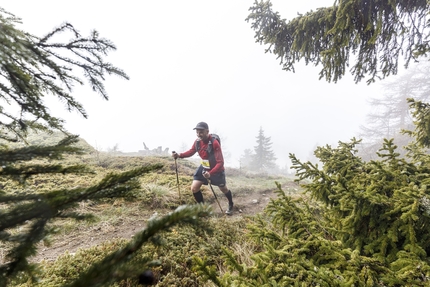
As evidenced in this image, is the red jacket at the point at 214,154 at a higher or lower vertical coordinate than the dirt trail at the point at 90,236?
higher

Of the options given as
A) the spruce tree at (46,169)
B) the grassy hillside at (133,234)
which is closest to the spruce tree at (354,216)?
the grassy hillside at (133,234)

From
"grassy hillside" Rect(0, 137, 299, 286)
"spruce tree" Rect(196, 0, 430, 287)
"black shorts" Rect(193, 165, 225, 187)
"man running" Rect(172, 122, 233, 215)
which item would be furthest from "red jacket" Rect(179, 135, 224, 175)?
"spruce tree" Rect(196, 0, 430, 287)

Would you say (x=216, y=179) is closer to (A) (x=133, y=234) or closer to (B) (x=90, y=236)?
(A) (x=133, y=234)

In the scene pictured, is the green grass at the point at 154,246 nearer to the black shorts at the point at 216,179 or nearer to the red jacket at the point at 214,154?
the black shorts at the point at 216,179

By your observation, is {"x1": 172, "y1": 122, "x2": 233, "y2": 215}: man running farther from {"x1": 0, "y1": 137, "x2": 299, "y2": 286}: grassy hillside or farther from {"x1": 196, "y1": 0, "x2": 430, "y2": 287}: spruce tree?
{"x1": 196, "y1": 0, "x2": 430, "y2": 287}: spruce tree

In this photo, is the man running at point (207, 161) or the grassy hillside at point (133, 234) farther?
the man running at point (207, 161)

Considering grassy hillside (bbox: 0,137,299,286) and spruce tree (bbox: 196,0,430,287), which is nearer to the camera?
spruce tree (bbox: 196,0,430,287)

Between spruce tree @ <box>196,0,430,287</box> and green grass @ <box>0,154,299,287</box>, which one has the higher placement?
spruce tree @ <box>196,0,430,287</box>

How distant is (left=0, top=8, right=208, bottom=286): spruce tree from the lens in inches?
24.6

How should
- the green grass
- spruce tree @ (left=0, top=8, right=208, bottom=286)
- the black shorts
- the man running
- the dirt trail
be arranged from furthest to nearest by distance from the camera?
the black shorts < the man running < the dirt trail < the green grass < spruce tree @ (left=0, top=8, right=208, bottom=286)

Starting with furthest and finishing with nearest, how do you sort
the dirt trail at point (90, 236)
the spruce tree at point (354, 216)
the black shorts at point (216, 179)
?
the black shorts at point (216, 179), the dirt trail at point (90, 236), the spruce tree at point (354, 216)

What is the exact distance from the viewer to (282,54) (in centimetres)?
527

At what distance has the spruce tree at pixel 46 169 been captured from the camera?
62cm

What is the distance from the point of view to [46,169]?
100 centimetres
